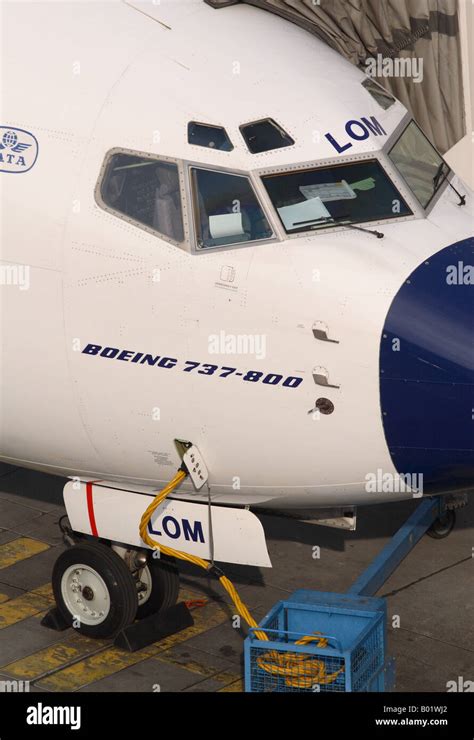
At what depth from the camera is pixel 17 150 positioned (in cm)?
1266

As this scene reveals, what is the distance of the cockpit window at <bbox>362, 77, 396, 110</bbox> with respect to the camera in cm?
1323

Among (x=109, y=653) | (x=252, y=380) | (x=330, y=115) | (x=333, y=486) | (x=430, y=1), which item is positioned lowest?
(x=109, y=653)

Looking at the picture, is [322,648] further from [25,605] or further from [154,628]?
[25,605]

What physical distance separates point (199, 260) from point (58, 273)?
4.64 ft

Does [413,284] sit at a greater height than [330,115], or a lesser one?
lesser

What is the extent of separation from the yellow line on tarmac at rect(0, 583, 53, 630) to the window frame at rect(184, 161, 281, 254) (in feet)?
17.0

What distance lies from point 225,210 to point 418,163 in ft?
7.03

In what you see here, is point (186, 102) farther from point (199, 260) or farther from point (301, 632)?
point (301, 632)

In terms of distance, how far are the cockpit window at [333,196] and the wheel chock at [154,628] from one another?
15.6 feet

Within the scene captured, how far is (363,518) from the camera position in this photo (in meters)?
17.6

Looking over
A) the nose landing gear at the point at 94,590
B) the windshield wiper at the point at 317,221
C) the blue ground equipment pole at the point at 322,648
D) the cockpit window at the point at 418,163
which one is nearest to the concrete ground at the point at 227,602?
→ the nose landing gear at the point at 94,590

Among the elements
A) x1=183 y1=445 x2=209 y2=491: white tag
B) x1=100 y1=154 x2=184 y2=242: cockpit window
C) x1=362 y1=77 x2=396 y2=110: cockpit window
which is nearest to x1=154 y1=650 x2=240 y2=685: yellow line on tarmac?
x1=183 y1=445 x2=209 y2=491: white tag

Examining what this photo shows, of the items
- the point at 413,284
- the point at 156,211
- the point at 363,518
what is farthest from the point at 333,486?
the point at 363,518

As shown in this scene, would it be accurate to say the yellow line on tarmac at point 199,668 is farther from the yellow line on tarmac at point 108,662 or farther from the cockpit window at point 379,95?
the cockpit window at point 379,95
